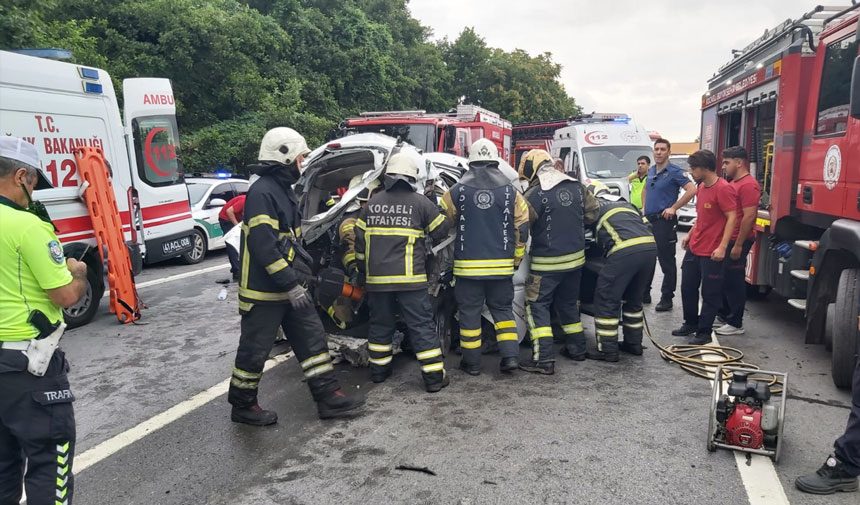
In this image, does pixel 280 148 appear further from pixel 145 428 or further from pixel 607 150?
pixel 607 150

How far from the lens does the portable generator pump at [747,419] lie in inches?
138

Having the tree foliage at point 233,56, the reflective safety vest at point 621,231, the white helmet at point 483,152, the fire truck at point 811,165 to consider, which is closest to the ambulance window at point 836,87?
the fire truck at point 811,165

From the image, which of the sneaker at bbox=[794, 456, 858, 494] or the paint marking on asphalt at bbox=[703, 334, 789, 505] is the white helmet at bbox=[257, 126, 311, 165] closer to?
the paint marking on asphalt at bbox=[703, 334, 789, 505]

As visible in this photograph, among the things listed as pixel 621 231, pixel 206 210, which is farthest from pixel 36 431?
pixel 206 210

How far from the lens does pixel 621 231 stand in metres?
5.46

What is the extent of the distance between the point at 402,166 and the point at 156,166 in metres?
5.11

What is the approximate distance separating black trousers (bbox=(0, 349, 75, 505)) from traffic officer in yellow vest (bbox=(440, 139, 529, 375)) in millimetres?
3076

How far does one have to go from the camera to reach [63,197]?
6672 millimetres

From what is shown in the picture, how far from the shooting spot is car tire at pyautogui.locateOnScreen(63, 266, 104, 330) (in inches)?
270

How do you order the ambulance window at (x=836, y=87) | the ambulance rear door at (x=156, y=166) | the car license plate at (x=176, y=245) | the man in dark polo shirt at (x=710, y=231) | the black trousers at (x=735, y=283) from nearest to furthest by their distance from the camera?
the ambulance window at (x=836, y=87) < the man in dark polo shirt at (x=710, y=231) < the black trousers at (x=735, y=283) < the ambulance rear door at (x=156, y=166) < the car license plate at (x=176, y=245)

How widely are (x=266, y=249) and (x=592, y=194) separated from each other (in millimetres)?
3167

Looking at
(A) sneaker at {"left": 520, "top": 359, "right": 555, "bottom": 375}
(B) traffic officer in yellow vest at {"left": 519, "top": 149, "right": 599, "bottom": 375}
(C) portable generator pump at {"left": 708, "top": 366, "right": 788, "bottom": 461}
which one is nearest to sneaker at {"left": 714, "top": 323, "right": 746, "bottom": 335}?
(B) traffic officer in yellow vest at {"left": 519, "top": 149, "right": 599, "bottom": 375}

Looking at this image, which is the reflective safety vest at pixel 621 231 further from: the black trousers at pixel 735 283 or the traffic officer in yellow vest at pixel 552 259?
the black trousers at pixel 735 283

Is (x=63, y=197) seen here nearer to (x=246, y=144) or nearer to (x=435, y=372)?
(x=435, y=372)
